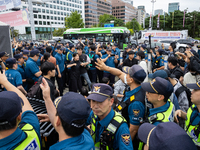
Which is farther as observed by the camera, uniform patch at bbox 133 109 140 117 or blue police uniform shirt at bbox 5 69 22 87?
blue police uniform shirt at bbox 5 69 22 87

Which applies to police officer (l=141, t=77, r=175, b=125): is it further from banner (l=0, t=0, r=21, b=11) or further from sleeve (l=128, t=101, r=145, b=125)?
banner (l=0, t=0, r=21, b=11)

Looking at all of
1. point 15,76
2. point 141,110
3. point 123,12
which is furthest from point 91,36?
point 123,12

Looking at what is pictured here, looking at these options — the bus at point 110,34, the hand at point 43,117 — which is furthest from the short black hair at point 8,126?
the bus at point 110,34

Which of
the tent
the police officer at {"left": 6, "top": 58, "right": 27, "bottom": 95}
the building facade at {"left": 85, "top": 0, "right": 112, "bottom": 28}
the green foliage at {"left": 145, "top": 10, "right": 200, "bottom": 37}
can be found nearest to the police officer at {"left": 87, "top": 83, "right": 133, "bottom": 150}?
the police officer at {"left": 6, "top": 58, "right": 27, "bottom": 95}

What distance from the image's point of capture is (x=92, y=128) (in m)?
1.89

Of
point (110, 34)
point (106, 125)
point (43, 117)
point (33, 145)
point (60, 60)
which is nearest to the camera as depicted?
point (33, 145)

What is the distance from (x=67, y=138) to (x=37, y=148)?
0.48 metres

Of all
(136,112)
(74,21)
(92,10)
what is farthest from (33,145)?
(92,10)

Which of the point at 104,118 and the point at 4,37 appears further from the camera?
the point at 4,37

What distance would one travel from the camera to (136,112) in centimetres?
217

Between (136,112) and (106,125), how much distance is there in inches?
23.9

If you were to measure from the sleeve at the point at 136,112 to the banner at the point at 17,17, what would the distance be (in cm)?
895

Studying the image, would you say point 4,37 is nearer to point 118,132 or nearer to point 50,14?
point 118,132

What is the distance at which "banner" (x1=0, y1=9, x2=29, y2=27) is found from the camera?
343 inches
